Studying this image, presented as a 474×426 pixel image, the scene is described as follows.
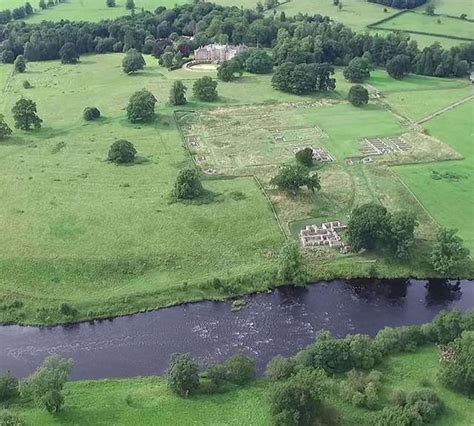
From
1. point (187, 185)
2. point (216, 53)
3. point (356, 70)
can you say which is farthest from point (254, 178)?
point (216, 53)

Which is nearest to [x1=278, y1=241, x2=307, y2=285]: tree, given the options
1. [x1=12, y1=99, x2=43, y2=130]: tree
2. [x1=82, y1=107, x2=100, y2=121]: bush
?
[x1=82, y1=107, x2=100, y2=121]: bush

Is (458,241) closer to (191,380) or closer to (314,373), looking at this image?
(314,373)

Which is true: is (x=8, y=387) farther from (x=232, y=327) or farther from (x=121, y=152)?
(x=121, y=152)

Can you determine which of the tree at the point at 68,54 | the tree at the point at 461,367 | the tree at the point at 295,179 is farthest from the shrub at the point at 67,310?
the tree at the point at 68,54

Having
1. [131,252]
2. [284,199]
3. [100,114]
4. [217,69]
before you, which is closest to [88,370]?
[131,252]

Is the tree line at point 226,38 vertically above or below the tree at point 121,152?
above

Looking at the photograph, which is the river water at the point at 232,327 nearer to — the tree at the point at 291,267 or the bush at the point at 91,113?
the tree at the point at 291,267

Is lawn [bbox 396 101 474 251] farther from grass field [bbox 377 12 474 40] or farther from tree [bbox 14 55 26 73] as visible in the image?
tree [bbox 14 55 26 73]
